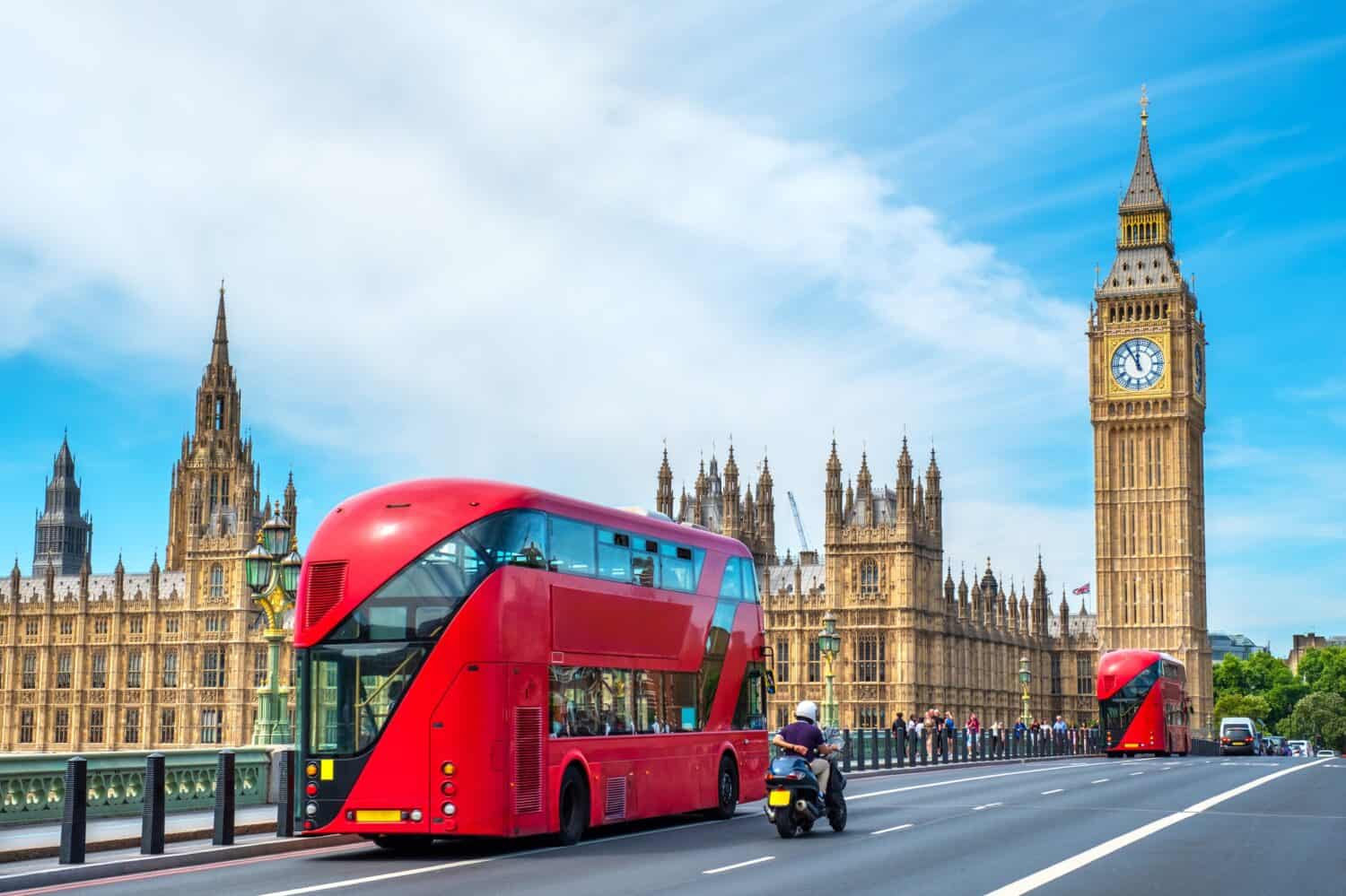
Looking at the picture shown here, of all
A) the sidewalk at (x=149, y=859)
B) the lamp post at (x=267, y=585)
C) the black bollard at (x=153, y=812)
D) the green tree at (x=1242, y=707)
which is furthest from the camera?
the green tree at (x=1242, y=707)

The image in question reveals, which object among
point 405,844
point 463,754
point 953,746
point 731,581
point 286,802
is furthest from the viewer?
point 953,746

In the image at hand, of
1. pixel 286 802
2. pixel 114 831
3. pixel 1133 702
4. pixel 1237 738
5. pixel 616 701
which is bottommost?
pixel 1237 738

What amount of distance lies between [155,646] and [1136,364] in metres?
68.5

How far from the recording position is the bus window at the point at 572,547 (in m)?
18.3

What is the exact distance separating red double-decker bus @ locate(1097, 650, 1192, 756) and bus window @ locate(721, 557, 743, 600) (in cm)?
3351

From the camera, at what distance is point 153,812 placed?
17438mm

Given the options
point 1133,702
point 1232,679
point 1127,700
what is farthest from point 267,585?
point 1232,679

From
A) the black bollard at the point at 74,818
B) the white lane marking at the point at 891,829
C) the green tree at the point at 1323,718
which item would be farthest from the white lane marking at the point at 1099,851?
the green tree at the point at 1323,718

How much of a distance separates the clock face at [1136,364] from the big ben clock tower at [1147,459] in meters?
0.06

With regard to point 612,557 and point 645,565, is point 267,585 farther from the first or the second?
point 612,557

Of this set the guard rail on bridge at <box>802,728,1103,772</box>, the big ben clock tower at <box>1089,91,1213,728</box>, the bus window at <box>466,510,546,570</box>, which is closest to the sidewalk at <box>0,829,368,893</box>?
the bus window at <box>466,510,546,570</box>

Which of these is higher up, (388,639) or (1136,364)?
(1136,364)

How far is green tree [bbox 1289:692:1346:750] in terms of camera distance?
136750 millimetres

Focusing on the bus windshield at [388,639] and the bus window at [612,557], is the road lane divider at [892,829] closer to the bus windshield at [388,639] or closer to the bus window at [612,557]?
the bus window at [612,557]
